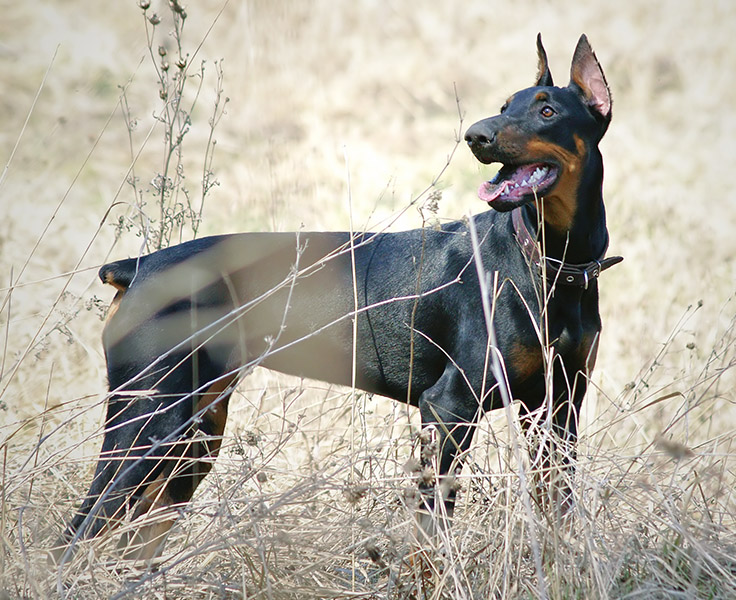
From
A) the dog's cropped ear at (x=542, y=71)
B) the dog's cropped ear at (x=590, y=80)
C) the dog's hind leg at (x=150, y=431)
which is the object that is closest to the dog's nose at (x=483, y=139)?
the dog's cropped ear at (x=590, y=80)

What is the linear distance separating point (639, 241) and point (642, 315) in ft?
2.09

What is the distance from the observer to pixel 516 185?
9.59 ft

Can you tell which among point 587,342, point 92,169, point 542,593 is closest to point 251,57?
point 92,169

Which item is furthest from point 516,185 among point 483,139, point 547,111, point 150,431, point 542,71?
point 150,431

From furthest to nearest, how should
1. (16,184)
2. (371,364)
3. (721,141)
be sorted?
(721,141) < (16,184) < (371,364)

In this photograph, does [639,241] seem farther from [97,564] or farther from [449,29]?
[97,564]

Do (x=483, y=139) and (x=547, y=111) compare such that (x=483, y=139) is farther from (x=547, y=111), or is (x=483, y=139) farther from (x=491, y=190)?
(x=547, y=111)

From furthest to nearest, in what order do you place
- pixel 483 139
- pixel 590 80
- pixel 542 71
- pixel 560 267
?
pixel 542 71 → pixel 590 80 → pixel 560 267 → pixel 483 139

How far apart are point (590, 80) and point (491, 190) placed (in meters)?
0.68

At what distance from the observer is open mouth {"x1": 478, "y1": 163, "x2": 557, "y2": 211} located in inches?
113

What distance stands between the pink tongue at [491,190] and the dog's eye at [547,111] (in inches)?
12.1

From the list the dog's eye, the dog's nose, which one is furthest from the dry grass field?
the dog's eye

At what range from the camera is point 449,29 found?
24.2ft

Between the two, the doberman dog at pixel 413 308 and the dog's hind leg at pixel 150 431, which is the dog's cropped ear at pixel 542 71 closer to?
the doberman dog at pixel 413 308
